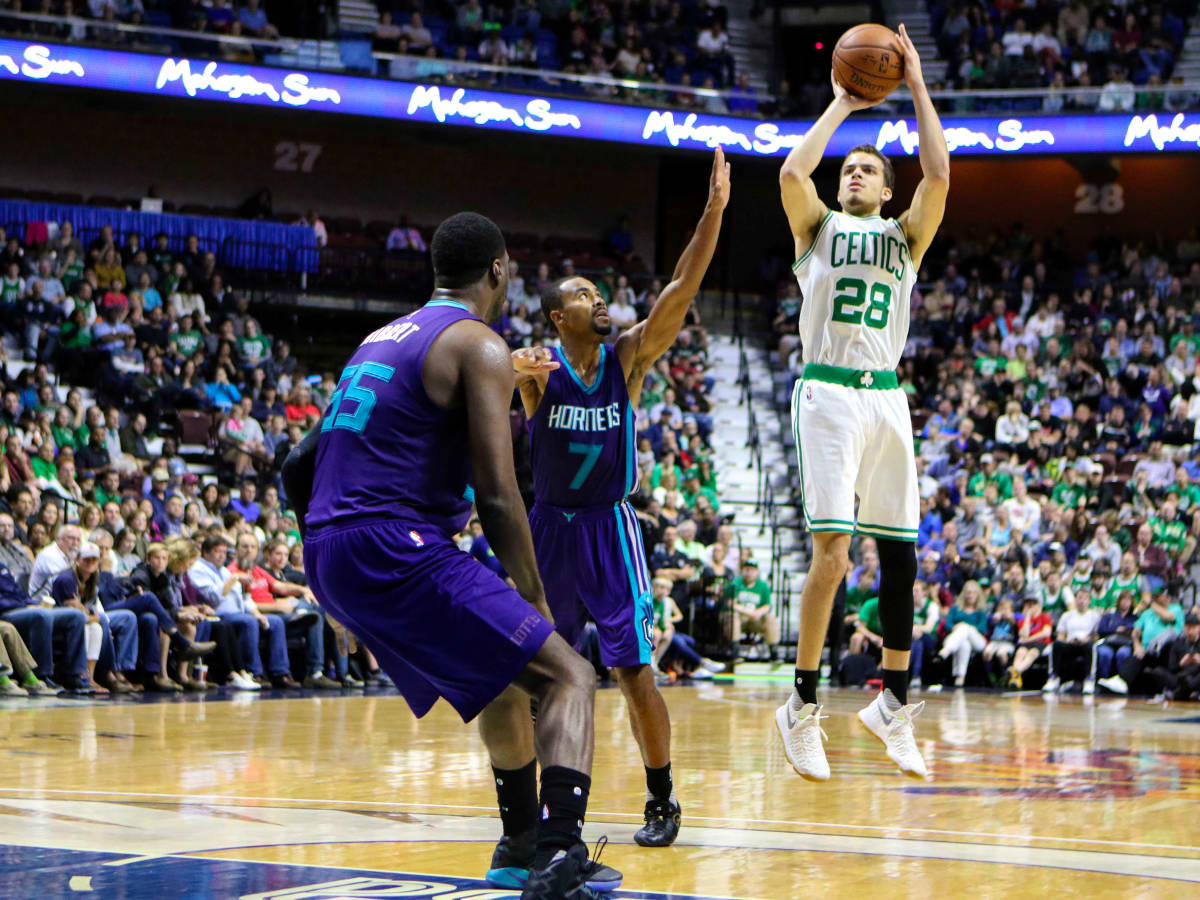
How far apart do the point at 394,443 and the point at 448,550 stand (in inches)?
12.7

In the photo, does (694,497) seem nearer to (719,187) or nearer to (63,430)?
(63,430)

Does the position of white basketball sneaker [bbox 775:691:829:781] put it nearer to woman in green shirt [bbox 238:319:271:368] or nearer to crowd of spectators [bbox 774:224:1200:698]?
crowd of spectators [bbox 774:224:1200:698]

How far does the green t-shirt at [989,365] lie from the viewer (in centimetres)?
2055

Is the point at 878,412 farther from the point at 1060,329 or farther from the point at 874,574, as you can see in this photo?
the point at 1060,329

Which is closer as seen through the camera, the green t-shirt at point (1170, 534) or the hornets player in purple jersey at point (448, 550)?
the hornets player in purple jersey at point (448, 550)

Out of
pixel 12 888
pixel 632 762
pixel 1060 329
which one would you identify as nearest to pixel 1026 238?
pixel 1060 329

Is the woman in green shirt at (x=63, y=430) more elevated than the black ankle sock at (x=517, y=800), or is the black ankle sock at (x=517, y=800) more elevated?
the woman in green shirt at (x=63, y=430)

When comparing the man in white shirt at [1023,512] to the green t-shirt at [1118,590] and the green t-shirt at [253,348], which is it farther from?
the green t-shirt at [253,348]

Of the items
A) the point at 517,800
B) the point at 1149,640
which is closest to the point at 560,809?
the point at 517,800

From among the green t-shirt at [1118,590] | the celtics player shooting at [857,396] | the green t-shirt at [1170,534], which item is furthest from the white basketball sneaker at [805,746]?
the green t-shirt at [1170,534]

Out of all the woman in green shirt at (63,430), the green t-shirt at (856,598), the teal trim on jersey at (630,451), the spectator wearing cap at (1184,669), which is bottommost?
the spectator wearing cap at (1184,669)

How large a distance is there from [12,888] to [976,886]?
105 inches

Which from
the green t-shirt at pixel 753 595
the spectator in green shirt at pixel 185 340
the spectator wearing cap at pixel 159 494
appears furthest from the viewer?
the spectator in green shirt at pixel 185 340

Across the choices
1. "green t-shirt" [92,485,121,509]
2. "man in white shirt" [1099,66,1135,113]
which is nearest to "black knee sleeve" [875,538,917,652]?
"green t-shirt" [92,485,121,509]
